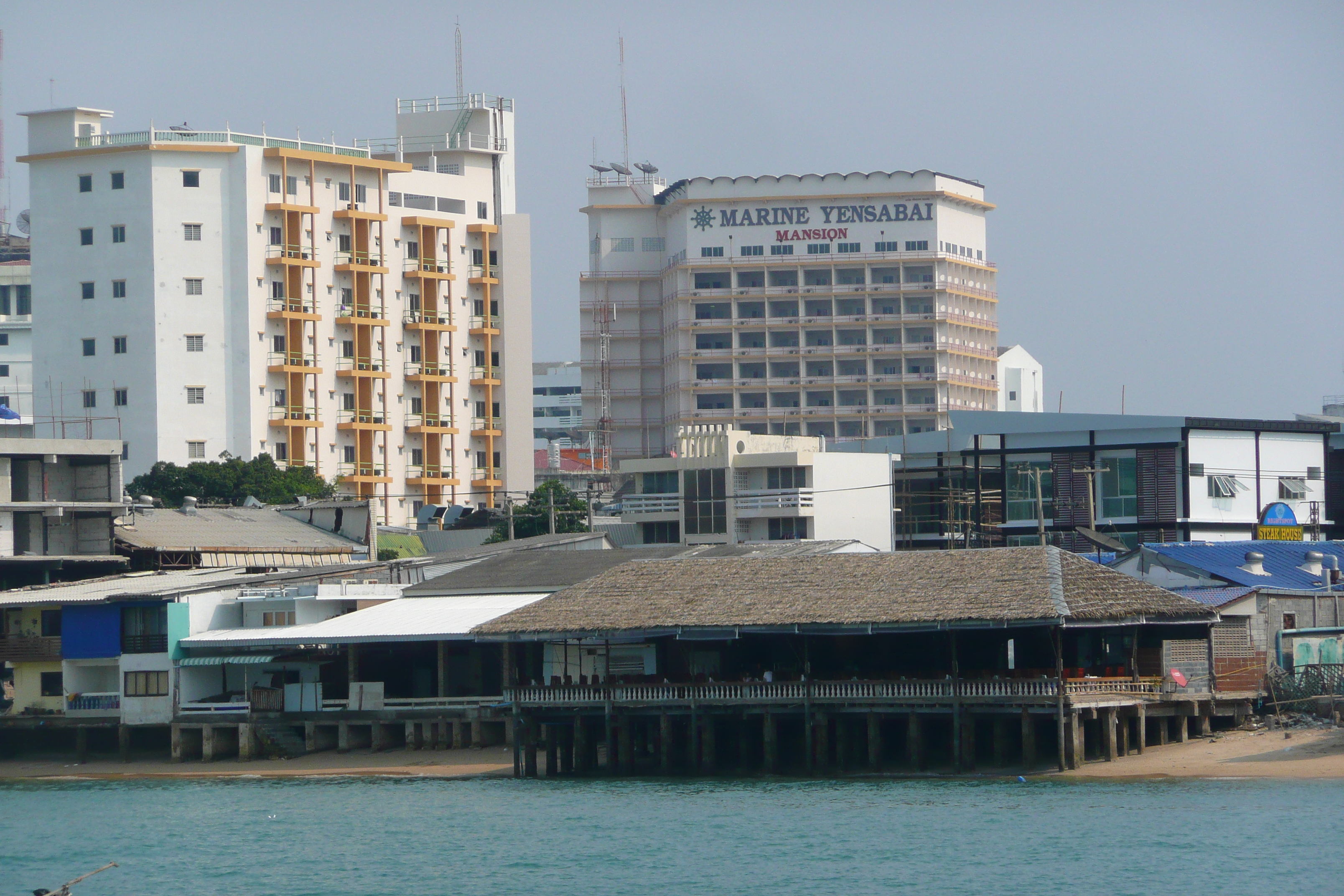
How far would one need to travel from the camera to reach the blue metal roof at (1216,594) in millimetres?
60650

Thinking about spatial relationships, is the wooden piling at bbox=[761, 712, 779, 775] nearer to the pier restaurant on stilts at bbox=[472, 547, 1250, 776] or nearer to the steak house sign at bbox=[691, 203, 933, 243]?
the pier restaurant on stilts at bbox=[472, 547, 1250, 776]

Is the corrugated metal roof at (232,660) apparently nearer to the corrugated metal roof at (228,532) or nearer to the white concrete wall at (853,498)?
the corrugated metal roof at (228,532)

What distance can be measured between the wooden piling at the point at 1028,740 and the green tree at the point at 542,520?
55563 millimetres

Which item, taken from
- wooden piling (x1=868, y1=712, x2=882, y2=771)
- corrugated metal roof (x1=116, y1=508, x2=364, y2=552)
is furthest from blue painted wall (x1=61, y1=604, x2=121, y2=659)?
A: wooden piling (x1=868, y1=712, x2=882, y2=771)

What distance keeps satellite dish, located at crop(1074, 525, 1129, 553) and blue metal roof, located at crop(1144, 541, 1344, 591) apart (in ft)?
4.54

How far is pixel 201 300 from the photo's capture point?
13138 cm

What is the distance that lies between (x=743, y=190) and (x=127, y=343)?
59.7 metres

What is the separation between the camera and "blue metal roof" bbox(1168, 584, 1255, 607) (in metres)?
60.7

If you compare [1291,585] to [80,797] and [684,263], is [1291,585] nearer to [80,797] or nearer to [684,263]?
[80,797]

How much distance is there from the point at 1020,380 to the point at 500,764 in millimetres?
135052

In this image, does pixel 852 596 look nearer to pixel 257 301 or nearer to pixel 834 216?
pixel 257 301

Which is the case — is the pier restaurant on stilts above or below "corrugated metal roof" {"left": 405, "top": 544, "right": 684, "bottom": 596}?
below

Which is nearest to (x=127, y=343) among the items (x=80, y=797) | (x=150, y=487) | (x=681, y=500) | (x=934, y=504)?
(x=150, y=487)

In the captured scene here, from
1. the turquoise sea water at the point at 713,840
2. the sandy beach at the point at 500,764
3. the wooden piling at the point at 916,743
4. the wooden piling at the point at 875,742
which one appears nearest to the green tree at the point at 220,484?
the sandy beach at the point at 500,764
